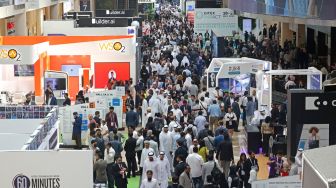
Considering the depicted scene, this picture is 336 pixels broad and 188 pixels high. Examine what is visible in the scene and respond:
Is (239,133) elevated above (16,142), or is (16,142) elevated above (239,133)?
(16,142)

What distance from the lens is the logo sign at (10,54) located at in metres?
25.9

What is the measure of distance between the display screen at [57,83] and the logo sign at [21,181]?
17.0 m

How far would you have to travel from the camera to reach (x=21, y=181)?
9.25 metres

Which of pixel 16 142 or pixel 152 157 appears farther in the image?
pixel 152 157

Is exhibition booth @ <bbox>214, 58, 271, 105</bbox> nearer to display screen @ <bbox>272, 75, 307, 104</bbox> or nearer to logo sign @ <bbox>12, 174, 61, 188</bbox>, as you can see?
display screen @ <bbox>272, 75, 307, 104</bbox>

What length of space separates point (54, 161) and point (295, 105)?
5.01 meters

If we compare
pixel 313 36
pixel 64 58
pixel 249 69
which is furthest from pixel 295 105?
pixel 313 36

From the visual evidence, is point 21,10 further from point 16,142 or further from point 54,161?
point 54,161

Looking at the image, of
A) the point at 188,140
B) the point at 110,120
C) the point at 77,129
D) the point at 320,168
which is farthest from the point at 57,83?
the point at 320,168

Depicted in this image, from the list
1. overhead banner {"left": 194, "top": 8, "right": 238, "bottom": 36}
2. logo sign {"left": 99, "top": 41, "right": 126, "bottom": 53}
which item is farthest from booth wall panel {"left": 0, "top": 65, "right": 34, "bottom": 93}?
overhead banner {"left": 194, "top": 8, "right": 238, "bottom": 36}

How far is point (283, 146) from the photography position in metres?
17.6

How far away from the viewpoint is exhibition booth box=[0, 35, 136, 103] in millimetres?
28625

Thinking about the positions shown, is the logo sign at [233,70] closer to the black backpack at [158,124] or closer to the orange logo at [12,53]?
the orange logo at [12,53]

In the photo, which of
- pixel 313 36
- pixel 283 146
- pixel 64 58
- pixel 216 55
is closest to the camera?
pixel 283 146
